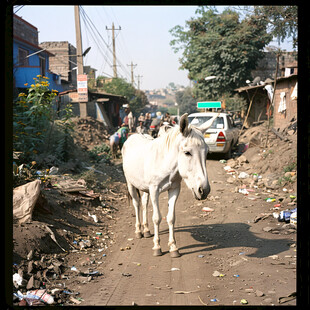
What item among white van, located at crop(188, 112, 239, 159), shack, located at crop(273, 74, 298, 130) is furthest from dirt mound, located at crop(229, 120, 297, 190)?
shack, located at crop(273, 74, 298, 130)

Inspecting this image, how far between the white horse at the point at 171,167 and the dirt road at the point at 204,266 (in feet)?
1.49

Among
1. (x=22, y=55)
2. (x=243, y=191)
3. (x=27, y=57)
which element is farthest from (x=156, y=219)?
(x=22, y=55)

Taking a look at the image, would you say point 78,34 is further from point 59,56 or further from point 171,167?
point 59,56

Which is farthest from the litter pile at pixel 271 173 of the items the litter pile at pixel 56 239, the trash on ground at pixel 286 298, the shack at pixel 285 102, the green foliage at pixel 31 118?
the green foliage at pixel 31 118

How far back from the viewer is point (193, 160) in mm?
4766

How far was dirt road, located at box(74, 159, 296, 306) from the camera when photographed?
3.79 meters

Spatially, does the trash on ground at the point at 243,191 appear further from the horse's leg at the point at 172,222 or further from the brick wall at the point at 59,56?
the brick wall at the point at 59,56

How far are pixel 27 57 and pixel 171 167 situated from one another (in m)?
17.5

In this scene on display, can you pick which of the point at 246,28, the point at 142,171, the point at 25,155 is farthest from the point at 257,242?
the point at 246,28

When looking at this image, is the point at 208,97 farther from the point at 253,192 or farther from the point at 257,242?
the point at 257,242

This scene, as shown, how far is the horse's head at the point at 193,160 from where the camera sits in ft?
15.2

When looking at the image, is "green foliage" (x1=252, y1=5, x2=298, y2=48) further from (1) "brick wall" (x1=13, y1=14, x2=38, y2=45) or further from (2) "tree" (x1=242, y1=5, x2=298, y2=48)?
(1) "brick wall" (x1=13, y1=14, x2=38, y2=45)
